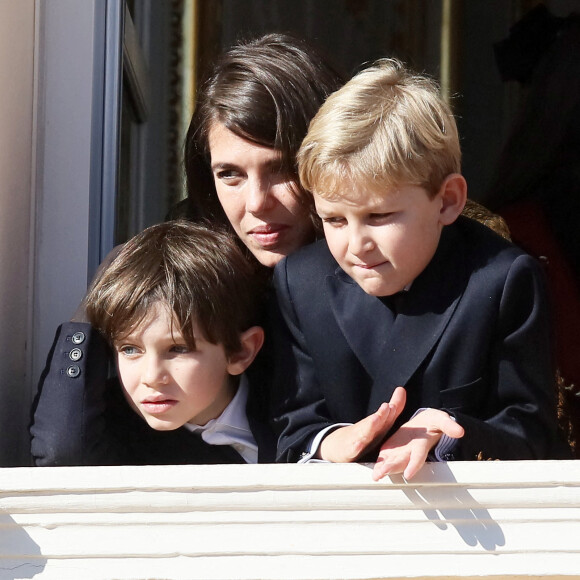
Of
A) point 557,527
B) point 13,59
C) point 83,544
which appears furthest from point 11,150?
point 557,527

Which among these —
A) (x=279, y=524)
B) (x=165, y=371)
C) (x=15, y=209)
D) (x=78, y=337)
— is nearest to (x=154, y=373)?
(x=165, y=371)

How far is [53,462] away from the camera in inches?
57.7

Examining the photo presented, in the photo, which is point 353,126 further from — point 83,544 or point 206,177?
point 83,544

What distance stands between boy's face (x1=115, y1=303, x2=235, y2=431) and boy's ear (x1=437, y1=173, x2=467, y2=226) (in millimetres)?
352

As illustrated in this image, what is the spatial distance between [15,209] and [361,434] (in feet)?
2.20

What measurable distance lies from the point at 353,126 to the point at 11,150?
54 cm

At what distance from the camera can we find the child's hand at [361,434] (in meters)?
1.25

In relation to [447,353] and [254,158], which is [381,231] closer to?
[447,353]

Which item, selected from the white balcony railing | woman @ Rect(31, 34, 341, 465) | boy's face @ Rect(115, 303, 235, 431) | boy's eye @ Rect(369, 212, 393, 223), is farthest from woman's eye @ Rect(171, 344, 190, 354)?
boy's eye @ Rect(369, 212, 393, 223)

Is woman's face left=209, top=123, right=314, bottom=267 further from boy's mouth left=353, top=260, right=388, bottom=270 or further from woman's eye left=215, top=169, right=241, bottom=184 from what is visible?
boy's mouth left=353, top=260, right=388, bottom=270

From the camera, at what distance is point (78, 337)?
1502 mm

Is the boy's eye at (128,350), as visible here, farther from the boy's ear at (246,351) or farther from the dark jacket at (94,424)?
the boy's ear at (246,351)

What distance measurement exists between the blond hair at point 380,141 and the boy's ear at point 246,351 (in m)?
0.24

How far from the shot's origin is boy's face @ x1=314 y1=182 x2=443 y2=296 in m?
1.33
